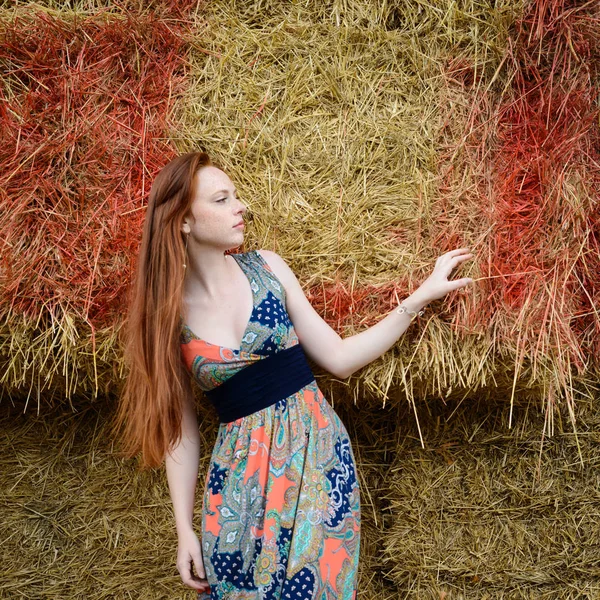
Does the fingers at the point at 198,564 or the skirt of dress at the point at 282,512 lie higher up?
the skirt of dress at the point at 282,512

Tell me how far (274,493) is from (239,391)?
0.29 m

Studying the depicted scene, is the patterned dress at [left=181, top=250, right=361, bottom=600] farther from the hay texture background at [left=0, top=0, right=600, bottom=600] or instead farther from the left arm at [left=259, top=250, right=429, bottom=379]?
the hay texture background at [left=0, top=0, right=600, bottom=600]

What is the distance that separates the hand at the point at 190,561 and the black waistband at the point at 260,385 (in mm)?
353

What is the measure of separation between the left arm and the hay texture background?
11cm

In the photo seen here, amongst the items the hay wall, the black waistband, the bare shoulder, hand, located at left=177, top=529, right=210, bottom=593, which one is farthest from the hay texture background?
Result: hand, located at left=177, top=529, right=210, bottom=593

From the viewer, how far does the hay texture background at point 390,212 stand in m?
2.03

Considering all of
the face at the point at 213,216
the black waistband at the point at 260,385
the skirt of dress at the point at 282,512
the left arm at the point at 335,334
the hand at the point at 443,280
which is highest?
the face at the point at 213,216

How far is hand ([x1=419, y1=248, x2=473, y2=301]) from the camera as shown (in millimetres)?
1913

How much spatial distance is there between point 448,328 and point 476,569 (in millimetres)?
834

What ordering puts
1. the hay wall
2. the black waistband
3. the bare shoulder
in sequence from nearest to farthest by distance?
1. the black waistband
2. the bare shoulder
3. the hay wall

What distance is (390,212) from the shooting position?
2137 mm

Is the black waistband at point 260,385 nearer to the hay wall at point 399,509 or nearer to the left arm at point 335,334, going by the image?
the left arm at point 335,334

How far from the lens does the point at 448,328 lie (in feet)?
6.61

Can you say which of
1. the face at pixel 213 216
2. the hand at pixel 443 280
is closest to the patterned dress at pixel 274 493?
the face at pixel 213 216
